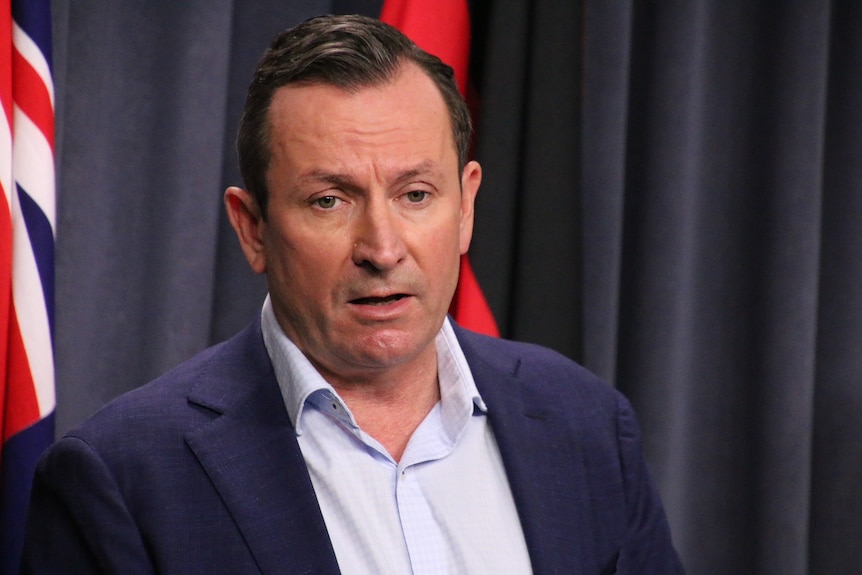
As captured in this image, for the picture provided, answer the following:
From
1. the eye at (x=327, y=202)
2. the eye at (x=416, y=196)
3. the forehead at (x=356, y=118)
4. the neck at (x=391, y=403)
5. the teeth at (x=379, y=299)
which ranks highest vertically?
the forehead at (x=356, y=118)

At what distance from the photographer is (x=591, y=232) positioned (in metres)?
2.74

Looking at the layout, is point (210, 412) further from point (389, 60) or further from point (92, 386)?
point (92, 386)

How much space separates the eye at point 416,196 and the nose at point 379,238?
1.5 inches

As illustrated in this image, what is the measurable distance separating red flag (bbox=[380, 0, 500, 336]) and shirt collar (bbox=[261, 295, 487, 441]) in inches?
24.3

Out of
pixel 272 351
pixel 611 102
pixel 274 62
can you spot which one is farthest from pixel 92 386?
pixel 611 102

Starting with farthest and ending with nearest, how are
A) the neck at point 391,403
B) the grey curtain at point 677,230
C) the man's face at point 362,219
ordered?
the grey curtain at point 677,230
the neck at point 391,403
the man's face at point 362,219

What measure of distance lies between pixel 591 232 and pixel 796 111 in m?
0.60

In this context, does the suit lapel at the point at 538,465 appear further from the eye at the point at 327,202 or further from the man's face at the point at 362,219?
the eye at the point at 327,202

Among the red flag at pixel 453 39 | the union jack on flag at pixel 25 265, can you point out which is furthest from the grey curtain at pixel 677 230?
the union jack on flag at pixel 25 265

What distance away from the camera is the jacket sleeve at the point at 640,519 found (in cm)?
165

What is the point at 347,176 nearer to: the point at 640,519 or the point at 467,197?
the point at 467,197

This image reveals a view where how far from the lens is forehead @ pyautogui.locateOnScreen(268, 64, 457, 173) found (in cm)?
145

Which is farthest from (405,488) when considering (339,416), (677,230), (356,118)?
(677,230)

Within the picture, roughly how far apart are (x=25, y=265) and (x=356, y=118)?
875 millimetres
